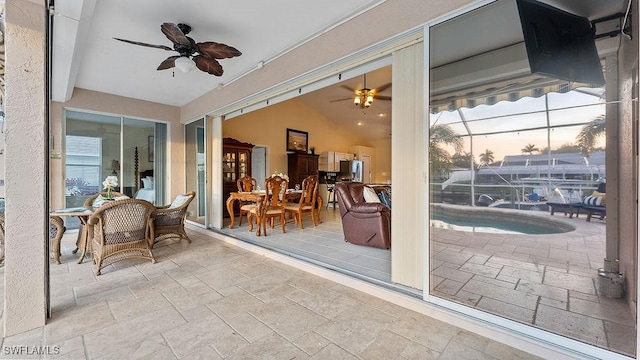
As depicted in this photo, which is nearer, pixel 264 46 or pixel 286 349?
pixel 286 349

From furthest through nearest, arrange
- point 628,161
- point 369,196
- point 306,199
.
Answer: point 306,199 < point 369,196 < point 628,161

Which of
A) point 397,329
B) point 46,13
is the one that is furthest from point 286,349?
point 46,13

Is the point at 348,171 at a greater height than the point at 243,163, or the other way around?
the point at 243,163

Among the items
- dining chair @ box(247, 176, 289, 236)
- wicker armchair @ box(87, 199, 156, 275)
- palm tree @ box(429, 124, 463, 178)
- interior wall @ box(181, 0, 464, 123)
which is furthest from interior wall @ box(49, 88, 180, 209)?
palm tree @ box(429, 124, 463, 178)

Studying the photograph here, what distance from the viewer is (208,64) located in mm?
2939

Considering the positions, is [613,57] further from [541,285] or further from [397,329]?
[397,329]

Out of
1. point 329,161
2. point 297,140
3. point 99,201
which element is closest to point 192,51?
point 99,201

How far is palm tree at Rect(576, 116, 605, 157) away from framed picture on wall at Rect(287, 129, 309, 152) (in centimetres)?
676

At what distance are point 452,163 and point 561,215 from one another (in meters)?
0.93

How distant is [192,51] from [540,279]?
13.7 ft

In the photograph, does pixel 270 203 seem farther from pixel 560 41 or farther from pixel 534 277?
pixel 560 41

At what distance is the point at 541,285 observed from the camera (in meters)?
2.37

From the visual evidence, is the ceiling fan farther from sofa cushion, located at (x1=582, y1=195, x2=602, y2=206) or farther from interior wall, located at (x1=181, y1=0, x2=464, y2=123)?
sofa cushion, located at (x1=582, y1=195, x2=602, y2=206)

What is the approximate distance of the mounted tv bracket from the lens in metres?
1.70
